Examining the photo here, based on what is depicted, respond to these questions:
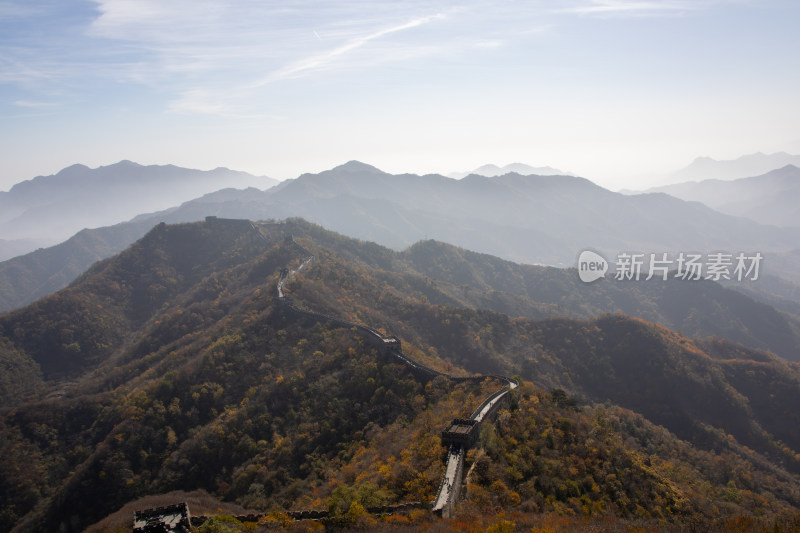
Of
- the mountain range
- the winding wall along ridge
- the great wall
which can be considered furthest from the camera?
the mountain range

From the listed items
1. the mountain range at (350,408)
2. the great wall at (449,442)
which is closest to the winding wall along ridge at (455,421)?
the great wall at (449,442)

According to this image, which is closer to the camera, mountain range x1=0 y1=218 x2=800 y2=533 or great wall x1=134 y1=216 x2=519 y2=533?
great wall x1=134 y1=216 x2=519 y2=533

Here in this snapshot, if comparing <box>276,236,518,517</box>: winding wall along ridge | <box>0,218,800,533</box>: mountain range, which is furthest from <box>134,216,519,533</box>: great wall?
<box>0,218,800,533</box>: mountain range

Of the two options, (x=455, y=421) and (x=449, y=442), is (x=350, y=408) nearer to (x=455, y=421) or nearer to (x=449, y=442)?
(x=455, y=421)

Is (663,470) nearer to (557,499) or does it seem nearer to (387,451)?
(557,499)

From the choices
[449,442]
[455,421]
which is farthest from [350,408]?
[449,442]

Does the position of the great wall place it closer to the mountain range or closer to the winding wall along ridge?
the winding wall along ridge

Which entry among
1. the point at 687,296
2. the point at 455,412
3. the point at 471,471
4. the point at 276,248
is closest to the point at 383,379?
the point at 455,412

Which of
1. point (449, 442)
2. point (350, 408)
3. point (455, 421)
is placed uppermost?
point (455, 421)
